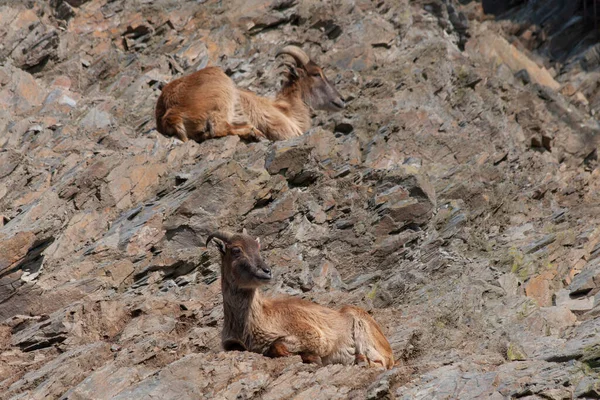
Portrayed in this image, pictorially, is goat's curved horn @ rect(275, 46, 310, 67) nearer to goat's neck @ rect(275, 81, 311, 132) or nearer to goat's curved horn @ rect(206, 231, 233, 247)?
goat's neck @ rect(275, 81, 311, 132)

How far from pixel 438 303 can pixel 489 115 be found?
10125 mm

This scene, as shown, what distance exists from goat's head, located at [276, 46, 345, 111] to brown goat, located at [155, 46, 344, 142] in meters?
0.18

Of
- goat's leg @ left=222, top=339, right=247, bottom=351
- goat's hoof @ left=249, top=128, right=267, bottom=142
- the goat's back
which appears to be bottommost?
goat's leg @ left=222, top=339, right=247, bottom=351

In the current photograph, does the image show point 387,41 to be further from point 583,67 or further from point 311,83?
point 583,67

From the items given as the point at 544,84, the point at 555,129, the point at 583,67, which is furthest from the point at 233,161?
the point at 583,67

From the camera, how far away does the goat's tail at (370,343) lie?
999 centimetres

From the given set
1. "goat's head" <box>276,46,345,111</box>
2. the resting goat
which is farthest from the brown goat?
the resting goat

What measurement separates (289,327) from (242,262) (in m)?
1.07

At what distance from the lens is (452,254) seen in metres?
12.9

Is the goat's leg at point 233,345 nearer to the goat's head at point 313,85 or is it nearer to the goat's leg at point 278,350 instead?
the goat's leg at point 278,350

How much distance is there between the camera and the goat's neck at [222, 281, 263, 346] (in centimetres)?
1012

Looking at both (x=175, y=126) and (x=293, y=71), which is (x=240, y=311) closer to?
(x=175, y=126)

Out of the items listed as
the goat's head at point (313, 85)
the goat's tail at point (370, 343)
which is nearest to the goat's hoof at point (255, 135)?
the goat's head at point (313, 85)

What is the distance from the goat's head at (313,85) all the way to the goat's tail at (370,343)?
8.26 metres
